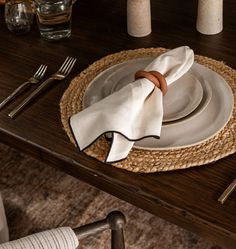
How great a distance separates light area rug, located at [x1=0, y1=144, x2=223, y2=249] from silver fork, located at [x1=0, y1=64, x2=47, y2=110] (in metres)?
0.52

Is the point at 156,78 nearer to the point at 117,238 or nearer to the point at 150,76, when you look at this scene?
the point at 150,76

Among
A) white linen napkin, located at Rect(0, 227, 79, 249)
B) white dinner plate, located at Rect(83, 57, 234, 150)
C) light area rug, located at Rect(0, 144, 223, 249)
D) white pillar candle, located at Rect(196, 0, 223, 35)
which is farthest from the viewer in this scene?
light area rug, located at Rect(0, 144, 223, 249)

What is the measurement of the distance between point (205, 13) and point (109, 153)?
49 centimetres

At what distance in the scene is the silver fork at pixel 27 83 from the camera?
104cm

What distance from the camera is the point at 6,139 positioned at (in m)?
1.00

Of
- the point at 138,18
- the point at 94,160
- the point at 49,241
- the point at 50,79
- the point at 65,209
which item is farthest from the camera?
the point at 65,209

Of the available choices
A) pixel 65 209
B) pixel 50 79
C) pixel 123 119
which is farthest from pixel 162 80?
pixel 65 209

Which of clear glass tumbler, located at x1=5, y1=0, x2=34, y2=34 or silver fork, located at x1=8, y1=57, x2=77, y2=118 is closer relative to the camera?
silver fork, located at x1=8, y1=57, x2=77, y2=118

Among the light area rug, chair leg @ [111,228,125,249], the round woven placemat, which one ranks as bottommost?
the light area rug

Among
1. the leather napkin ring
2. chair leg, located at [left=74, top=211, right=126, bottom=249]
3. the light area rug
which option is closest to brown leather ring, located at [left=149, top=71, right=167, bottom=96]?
the leather napkin ring

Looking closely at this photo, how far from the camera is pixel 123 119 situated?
2.79 ft

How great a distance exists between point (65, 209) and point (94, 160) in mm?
652

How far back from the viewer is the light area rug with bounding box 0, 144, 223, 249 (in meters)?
1.41

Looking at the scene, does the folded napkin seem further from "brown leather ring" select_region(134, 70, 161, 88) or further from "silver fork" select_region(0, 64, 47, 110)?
"silver fork" select_region(0, 64, 47, 110)
